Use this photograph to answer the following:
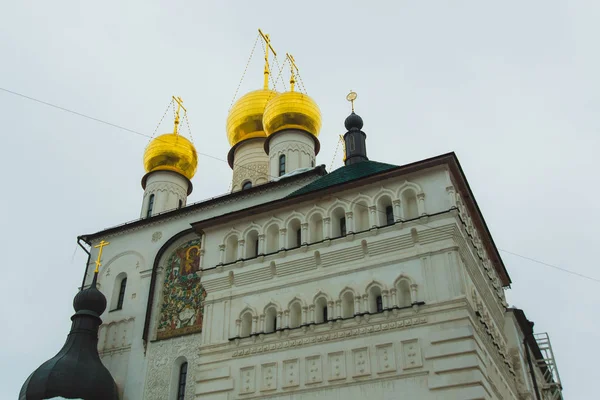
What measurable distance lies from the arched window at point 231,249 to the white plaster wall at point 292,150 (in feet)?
17.1

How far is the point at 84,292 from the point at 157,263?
5.81 feet

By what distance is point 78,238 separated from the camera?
17828 mm

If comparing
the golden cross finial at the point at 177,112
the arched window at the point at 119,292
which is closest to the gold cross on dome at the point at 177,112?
the golden cross finial at the point at 177,112

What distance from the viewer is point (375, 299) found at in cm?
1161

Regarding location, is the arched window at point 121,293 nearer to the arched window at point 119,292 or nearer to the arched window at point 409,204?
the arched window at point 119,292

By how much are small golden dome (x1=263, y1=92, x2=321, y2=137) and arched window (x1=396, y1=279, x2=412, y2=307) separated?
29.4 ft

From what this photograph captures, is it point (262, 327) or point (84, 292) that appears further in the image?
point (84, 292)

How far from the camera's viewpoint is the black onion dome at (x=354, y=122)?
16.6 metres

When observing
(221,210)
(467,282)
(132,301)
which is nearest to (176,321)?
(132,301)

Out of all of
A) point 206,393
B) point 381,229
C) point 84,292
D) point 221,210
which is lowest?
point 206,393

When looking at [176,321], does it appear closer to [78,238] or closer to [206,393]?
[206,393]

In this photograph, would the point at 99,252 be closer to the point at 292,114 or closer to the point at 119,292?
the point at 119,292

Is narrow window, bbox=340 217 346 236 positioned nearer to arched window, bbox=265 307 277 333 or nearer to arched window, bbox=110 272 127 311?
arched window, bbox=265 307 277 333

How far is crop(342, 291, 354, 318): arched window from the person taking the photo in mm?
11602
